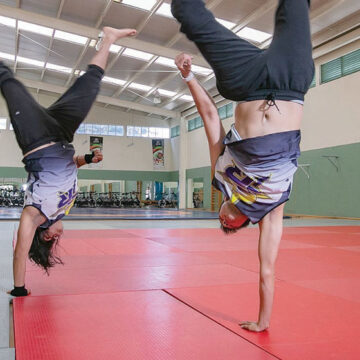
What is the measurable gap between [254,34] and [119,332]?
12112mm

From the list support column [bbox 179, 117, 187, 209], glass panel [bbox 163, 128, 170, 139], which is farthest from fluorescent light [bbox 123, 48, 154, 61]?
glass panel [bbox 163, 128, 170, 139]

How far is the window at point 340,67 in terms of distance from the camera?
12438 millimetres

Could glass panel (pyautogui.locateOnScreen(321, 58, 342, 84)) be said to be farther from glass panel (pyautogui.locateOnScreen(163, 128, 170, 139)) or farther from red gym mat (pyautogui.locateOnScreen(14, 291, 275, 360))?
glass panel (pyautogui.locateOnScreen(163, 128, 170, 139))

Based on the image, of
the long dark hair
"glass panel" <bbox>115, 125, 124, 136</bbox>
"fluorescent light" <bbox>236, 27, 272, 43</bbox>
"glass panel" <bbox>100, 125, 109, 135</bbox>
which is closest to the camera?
the long dark hair

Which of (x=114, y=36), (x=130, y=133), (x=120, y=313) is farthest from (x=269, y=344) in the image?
(x=130, y=133)

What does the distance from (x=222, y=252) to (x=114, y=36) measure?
288cm

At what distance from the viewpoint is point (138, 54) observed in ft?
50.9

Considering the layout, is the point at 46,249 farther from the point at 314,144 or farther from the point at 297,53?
the point at 314,144

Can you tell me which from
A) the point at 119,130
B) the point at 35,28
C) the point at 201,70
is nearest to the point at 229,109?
the point at 201,70

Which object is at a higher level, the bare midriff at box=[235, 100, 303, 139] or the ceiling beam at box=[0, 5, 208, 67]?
the ceiling beam at box=[0, 5, 208, 67]

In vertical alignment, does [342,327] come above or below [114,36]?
below

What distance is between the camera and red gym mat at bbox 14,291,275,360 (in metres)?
1.67

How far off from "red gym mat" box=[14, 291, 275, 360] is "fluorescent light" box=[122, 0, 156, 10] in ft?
34.7

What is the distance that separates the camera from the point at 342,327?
203 cm
